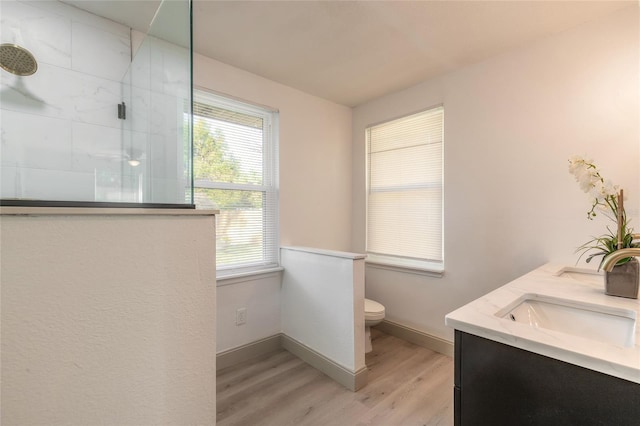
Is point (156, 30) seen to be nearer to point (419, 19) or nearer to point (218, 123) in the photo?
point (218, 123)

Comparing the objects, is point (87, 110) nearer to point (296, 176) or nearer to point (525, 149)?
point (296, 176)

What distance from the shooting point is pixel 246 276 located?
7.50ft

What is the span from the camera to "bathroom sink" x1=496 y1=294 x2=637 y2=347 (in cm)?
101

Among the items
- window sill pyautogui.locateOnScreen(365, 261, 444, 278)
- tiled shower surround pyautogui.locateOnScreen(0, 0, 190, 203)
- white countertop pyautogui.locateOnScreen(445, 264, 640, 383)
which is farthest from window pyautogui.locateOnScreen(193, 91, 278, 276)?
white countertop pyautogui.locateOnScreen(445, 264, 640, 383)

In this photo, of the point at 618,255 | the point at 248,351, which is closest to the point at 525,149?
the point at 618,255

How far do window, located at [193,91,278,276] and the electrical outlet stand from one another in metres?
0.32

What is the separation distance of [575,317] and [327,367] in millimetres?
1555

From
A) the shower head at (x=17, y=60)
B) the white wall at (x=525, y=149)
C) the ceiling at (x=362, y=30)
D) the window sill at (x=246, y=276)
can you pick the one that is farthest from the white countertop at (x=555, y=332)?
the shower head at (x=17, y=60)

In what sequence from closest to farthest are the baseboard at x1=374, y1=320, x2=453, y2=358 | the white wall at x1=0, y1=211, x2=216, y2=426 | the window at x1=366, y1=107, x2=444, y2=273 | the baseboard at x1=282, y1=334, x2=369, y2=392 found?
the white wall at x1=0, y1=211, x2=216, y2=426, the baseboard at x1=282, y1=334, x2=369, y2=392, the baseboard at x1=374, y1=320, x2=453, y2=358, the window at x1=366, y1=107, x2=444, y2=273

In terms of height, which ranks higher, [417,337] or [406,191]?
[406,191]

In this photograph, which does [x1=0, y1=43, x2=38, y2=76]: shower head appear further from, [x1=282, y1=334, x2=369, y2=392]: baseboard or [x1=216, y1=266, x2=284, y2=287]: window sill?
[x1=282, y1=334, x2=369, y2=392]: baseboard

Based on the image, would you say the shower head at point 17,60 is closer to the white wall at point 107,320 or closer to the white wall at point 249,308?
the white wall at point 107,320

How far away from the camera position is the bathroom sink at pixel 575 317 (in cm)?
101

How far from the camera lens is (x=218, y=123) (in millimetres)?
2254
